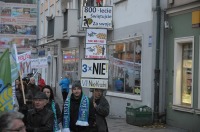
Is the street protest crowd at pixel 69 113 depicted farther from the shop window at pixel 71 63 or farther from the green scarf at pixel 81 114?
the shop window at pixel 71 63

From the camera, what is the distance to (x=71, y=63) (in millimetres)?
29203

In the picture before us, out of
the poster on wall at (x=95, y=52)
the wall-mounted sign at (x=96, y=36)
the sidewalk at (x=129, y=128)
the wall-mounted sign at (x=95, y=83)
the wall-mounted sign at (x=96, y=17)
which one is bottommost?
the sidewalk at (x=129, y=128)

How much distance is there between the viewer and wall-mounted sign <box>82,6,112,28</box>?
12617mm

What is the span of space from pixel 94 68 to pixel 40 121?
4140 millimetres

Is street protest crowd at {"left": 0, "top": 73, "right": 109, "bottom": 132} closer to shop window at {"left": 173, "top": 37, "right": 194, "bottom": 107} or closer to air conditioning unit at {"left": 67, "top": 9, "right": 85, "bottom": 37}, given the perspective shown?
shop window at {"left": 173, "top": 37, "right": 194, "bottom": 107}

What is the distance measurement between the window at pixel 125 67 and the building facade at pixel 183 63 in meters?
2.11

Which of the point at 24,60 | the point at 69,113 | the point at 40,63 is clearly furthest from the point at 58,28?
the point at 69,113

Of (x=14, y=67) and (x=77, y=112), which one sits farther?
(x=14, y=67)

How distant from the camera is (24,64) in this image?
16547 mm

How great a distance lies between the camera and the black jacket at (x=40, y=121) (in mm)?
7004

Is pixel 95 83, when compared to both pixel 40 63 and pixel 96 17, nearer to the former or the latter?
pixel 96 17

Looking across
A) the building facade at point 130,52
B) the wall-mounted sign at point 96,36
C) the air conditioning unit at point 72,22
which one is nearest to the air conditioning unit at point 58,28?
the air conditioning unit at point 72,22

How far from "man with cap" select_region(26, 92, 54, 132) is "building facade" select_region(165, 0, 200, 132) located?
7732 millimetres

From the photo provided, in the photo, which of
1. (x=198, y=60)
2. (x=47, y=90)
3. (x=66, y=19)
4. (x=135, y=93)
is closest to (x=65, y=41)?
(x=66, y=19)
